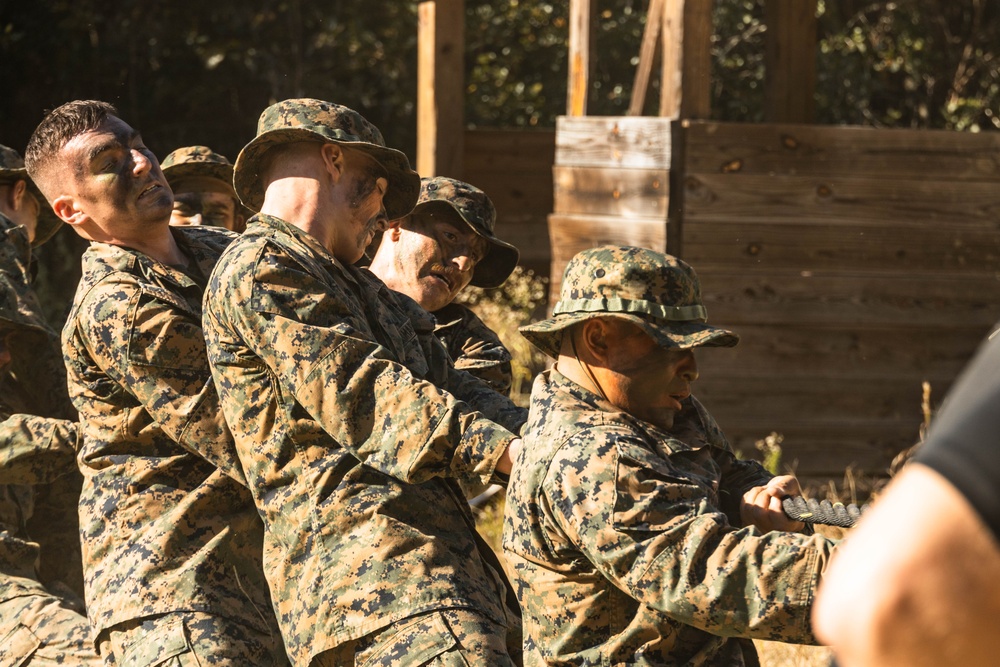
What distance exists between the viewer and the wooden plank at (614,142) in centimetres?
647

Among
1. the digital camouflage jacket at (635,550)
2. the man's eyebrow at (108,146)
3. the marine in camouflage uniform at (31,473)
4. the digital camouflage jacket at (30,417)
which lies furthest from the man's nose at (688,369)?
the digital camouflage jacket at (30,417)

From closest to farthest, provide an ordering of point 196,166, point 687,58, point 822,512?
point 822,512 < point 196,166 < point 687,58

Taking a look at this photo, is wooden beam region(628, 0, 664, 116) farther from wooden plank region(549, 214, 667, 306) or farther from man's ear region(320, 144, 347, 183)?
man's ear region(320, 144, 347, 183)

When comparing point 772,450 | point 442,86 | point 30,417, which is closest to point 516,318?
point 442,86

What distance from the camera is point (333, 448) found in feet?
10.5

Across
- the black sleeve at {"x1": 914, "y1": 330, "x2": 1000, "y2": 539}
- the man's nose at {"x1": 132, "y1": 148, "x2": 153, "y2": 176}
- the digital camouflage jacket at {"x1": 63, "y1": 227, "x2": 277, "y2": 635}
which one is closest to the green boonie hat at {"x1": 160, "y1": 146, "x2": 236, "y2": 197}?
the man's nose at {"x1": 132, "y1": 148, "x2": 153, "y2": 176}

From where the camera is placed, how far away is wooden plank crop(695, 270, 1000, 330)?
671 centimetres

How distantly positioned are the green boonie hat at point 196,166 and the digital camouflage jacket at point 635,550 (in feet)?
8.58

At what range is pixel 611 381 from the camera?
2848 millimetres

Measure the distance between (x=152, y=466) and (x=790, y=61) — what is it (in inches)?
185

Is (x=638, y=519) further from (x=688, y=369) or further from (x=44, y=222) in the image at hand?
(x=44, y=222)

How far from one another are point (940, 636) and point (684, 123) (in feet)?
18.2

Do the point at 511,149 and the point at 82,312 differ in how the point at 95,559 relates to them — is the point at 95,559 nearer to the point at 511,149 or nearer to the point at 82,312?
the point at 82,312

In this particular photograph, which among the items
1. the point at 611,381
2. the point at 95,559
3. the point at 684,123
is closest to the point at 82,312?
the point at 95,559
